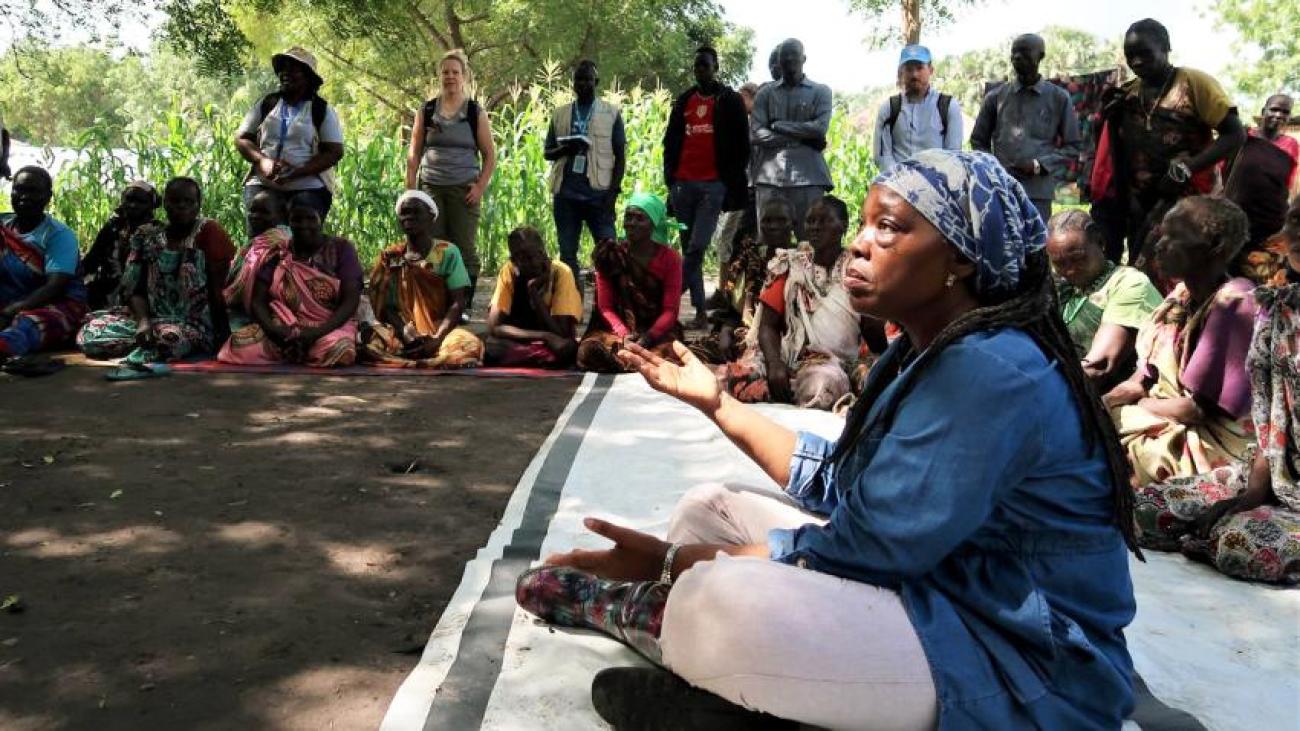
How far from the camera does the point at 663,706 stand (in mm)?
1716

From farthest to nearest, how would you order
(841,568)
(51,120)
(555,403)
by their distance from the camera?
(51,120) → (555,403) → (841,568)

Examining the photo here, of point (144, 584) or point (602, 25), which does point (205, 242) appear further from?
point (602, 25)

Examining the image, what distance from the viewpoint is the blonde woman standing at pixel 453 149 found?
6426 millimetres

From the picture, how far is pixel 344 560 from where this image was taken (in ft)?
9.01

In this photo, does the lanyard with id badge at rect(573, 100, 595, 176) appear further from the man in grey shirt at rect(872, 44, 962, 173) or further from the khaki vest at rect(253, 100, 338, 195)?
the man in grey shirt at rect(872, 44, 962, 173)

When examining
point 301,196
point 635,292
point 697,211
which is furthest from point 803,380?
point 301,196

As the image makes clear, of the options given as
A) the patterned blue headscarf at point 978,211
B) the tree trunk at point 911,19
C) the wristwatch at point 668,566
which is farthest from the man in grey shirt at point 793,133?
the tree trunk at point 911,19

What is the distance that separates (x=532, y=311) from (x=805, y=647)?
4340mm

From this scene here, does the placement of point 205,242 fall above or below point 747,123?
below

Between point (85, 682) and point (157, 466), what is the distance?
1.62 metres

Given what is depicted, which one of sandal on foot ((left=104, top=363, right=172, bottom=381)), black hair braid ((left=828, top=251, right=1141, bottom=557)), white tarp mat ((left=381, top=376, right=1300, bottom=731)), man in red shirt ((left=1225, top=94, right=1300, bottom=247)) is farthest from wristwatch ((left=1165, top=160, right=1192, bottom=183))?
sandal on foot ((left=104, top=363, right=172, bottom=381))

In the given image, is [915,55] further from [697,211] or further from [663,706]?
[663,706]

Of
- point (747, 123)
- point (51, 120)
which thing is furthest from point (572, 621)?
point (51, 120)

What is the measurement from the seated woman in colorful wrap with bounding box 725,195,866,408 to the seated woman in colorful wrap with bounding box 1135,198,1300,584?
7.01ft
